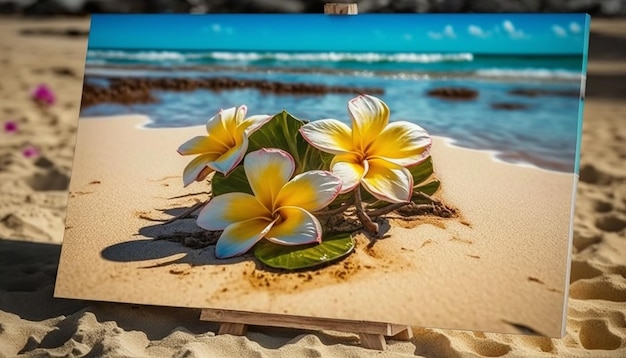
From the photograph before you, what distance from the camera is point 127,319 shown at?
5.98ft

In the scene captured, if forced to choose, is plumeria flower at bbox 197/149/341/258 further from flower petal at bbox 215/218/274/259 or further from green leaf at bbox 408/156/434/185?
green leaf at bbox 408/156/434/185

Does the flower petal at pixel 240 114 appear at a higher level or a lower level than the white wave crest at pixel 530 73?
lower

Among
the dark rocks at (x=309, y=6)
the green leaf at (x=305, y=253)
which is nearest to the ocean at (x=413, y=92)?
the green leaf at (x=305, y=253)

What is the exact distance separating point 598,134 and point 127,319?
2.77 m

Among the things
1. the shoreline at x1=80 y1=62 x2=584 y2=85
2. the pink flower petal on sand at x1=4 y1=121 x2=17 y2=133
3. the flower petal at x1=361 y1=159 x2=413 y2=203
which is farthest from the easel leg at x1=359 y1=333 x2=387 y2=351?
the pink flower petal on sand at x1=4 y1=121 x2=17 y2=133

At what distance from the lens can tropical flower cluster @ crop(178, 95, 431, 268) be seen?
1.66 m

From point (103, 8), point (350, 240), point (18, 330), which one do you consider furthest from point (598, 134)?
point (103, 8)

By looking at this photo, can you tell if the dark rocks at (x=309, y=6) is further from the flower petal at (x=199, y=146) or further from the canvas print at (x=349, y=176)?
the flower petal at (x=199, y=146)

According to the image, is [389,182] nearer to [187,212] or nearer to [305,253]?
[305,253]

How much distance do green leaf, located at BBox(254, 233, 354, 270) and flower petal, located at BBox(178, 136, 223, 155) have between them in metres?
0.29

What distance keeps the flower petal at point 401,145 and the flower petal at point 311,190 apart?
0.40ft

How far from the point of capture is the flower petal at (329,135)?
1682mm

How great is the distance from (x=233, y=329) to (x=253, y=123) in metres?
0.49

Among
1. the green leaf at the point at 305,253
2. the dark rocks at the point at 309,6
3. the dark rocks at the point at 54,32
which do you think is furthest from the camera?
the dark rocks at the point at 54,32
